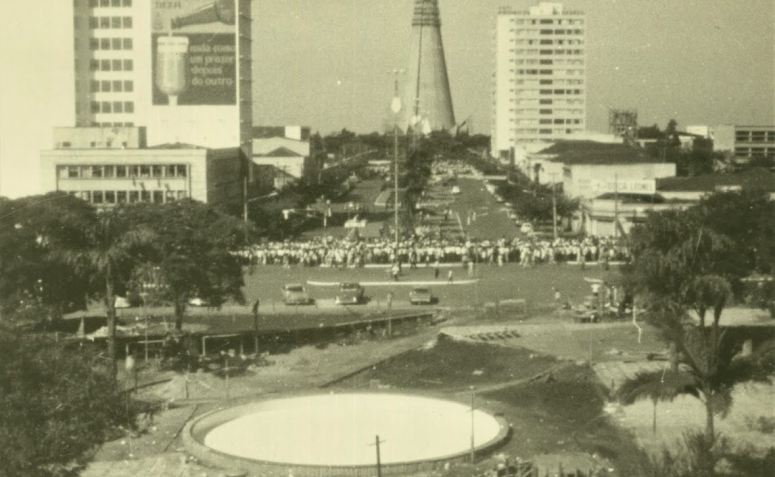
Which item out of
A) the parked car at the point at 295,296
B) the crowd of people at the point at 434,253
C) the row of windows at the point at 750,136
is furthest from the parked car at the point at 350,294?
the row of windows at the point at 750,136

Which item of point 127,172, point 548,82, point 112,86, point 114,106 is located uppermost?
point 548,82

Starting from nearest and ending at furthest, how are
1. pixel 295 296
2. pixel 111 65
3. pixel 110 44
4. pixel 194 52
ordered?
pixel 295 296, pixel 194 52, pixel 110 44, pixel 111 65

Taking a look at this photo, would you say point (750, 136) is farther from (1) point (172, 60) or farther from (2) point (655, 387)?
(2) point (655, 387)

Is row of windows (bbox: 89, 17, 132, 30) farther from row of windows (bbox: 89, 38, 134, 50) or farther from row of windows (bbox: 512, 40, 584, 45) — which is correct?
row of windows (bbox: 512, 40, 584, 45)

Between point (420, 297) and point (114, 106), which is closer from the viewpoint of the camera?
point (420, 297)

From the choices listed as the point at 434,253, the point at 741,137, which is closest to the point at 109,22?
the point at 434,253

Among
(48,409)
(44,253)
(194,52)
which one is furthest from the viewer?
(194,52)

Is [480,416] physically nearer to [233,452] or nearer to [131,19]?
[233,452]
